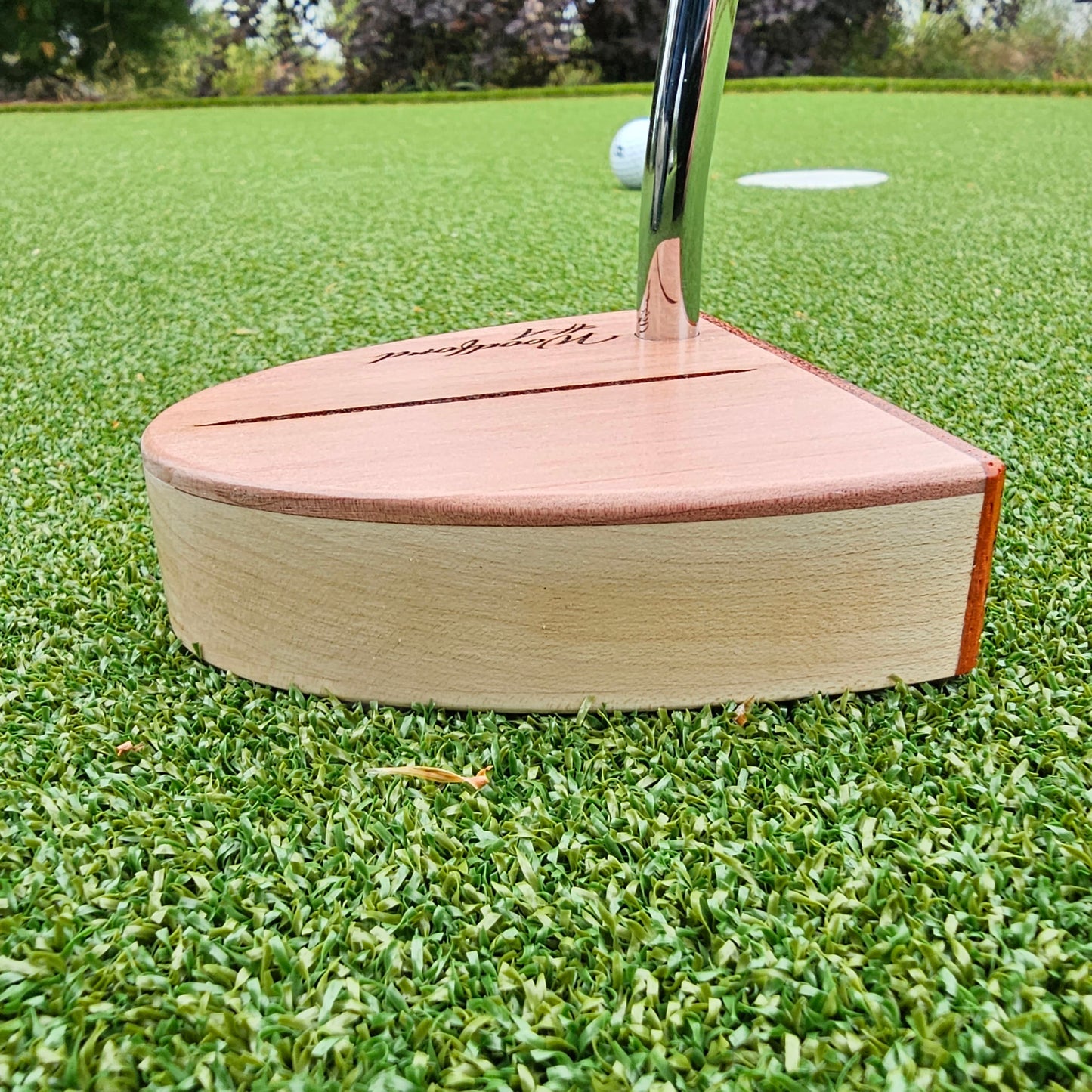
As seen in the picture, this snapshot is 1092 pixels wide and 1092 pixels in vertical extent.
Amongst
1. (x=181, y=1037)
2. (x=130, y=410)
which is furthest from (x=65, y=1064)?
(x=130, y=410)

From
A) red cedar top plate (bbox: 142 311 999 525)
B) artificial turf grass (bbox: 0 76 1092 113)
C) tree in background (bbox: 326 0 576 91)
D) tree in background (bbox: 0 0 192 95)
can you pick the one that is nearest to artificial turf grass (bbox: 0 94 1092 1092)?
red cedar top plate (bbox: 142 311 999 525)

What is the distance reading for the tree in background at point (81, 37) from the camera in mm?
11023

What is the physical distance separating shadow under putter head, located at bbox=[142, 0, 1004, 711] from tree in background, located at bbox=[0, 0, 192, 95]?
12533 millimetres

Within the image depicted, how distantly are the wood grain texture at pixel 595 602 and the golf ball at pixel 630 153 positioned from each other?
3.19m

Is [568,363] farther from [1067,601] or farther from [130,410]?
[130,410]

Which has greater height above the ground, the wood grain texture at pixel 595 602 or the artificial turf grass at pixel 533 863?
the wood grain texture at pixel 595 602

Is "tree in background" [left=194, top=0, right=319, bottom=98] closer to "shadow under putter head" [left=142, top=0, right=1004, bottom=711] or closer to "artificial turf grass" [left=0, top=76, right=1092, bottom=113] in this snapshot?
"artificial turf grass" [left=0, top=76, right=1092, bottom=113]

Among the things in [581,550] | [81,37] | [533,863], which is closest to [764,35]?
[81,37]

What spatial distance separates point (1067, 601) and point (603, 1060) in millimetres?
762

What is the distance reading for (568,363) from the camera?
117cm

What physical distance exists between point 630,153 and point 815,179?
841 millimetres

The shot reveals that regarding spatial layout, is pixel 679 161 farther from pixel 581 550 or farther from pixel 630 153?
pixel 630 153

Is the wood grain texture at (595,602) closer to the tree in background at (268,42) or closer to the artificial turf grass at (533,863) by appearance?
the artificial turf grass at (533,863)

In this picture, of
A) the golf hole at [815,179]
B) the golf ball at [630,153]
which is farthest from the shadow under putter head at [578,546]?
the golf hole at [815,179]
